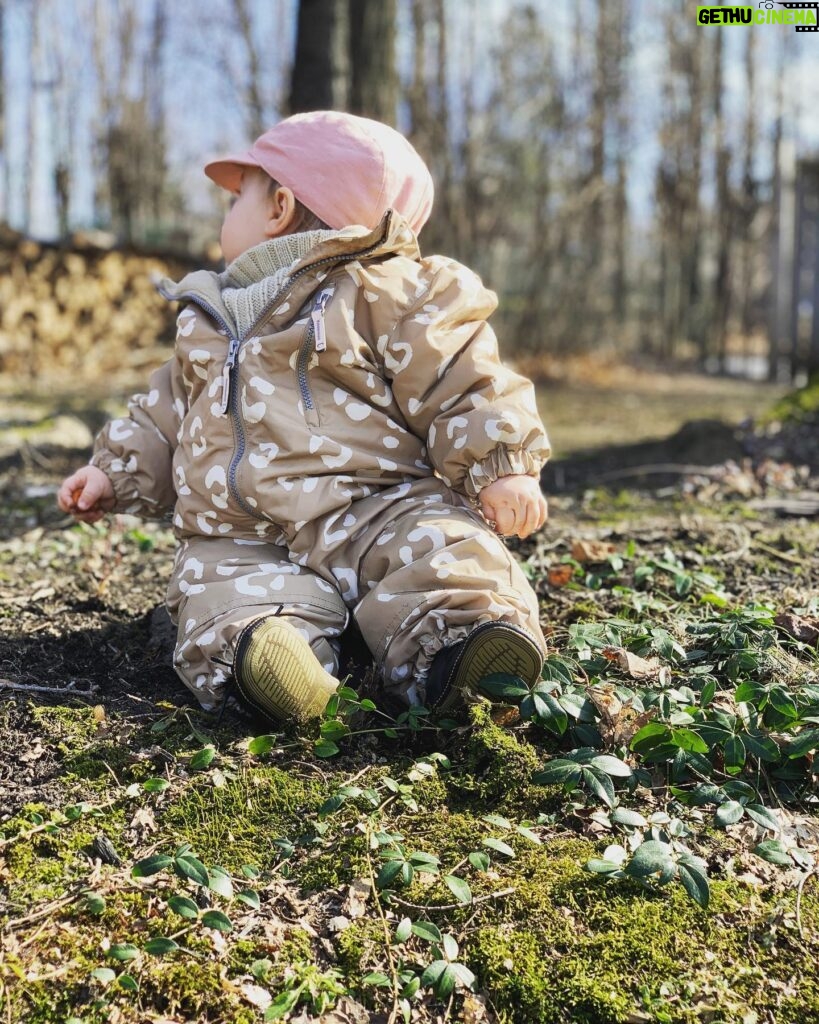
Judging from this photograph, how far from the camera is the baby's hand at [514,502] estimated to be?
2.34m

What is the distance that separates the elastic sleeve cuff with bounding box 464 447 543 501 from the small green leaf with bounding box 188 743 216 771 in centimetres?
85

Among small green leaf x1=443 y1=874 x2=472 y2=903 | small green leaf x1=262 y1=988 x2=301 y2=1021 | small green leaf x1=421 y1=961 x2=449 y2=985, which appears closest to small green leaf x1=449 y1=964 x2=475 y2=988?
small green leaf x1=421 y1=961 x2=449 y2=985

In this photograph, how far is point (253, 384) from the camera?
243 cm

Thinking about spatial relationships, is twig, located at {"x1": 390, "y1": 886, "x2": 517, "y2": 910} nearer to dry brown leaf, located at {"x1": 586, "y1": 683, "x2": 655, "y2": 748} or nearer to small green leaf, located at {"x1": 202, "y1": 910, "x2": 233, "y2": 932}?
small green leaf, located at {"x1": 202, "y1": 910, "x2": 233, "y2": 932}

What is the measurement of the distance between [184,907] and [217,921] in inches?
2.5

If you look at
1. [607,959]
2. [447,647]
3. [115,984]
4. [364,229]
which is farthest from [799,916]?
[364,229]

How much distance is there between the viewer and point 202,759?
201 centimetres

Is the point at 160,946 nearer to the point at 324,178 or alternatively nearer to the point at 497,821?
the point at 497,821

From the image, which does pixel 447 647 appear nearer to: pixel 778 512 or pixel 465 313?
pixel 465 313

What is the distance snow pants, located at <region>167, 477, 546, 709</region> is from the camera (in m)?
2.26

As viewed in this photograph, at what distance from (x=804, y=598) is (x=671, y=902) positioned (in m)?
1.38

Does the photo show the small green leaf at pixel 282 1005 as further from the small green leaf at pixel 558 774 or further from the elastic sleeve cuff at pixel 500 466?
the elastic sleeve cuff at pixel 500 466

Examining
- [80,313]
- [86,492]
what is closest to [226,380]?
[86,492]

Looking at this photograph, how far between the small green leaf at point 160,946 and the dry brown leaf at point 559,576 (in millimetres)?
1726
